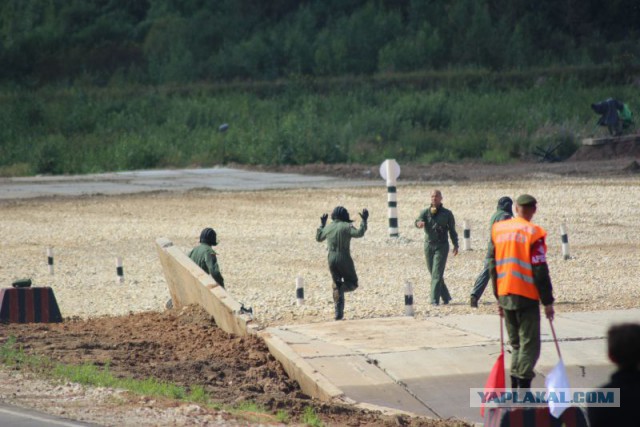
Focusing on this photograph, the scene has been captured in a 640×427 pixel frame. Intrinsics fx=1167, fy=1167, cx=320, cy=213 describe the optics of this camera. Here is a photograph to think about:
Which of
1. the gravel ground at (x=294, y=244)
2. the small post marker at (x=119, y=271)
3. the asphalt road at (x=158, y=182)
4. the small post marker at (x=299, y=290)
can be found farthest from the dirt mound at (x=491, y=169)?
the small post marker at (x=299, y=290)

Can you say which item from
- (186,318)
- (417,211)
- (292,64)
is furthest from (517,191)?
(292,64)

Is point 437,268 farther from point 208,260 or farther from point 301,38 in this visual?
point 301,38

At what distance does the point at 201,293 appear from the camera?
533 inches

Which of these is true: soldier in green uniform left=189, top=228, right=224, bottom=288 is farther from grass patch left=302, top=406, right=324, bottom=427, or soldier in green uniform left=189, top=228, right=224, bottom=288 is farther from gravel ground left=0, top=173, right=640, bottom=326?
grass patch left=302, top=406, right=324, bottom=427

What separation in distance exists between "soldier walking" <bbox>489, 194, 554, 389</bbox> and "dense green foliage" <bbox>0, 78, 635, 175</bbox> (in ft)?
111

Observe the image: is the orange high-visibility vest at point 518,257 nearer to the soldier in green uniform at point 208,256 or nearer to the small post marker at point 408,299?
the small post marker at point 408,299

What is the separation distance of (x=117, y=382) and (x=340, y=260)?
4816 mm

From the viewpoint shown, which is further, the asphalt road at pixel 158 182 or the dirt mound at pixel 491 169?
the dirt mound at pixel 491 169

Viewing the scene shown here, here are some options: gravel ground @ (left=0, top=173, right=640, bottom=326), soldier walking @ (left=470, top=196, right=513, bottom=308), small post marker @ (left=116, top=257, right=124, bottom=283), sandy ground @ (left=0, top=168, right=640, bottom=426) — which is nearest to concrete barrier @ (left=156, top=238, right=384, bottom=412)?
sandy ground @ (left=0, top=168, right=640, bottom=426)

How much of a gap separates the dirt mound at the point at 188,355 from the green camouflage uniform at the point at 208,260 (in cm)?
46

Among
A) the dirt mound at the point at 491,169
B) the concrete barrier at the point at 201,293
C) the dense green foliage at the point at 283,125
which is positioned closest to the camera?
the concrete barrier at the point at 201,293

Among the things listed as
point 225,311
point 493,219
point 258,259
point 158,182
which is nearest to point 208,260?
point 225,311

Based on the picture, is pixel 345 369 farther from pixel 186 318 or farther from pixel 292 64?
pixel 292 64

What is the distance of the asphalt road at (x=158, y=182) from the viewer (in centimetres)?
3594
